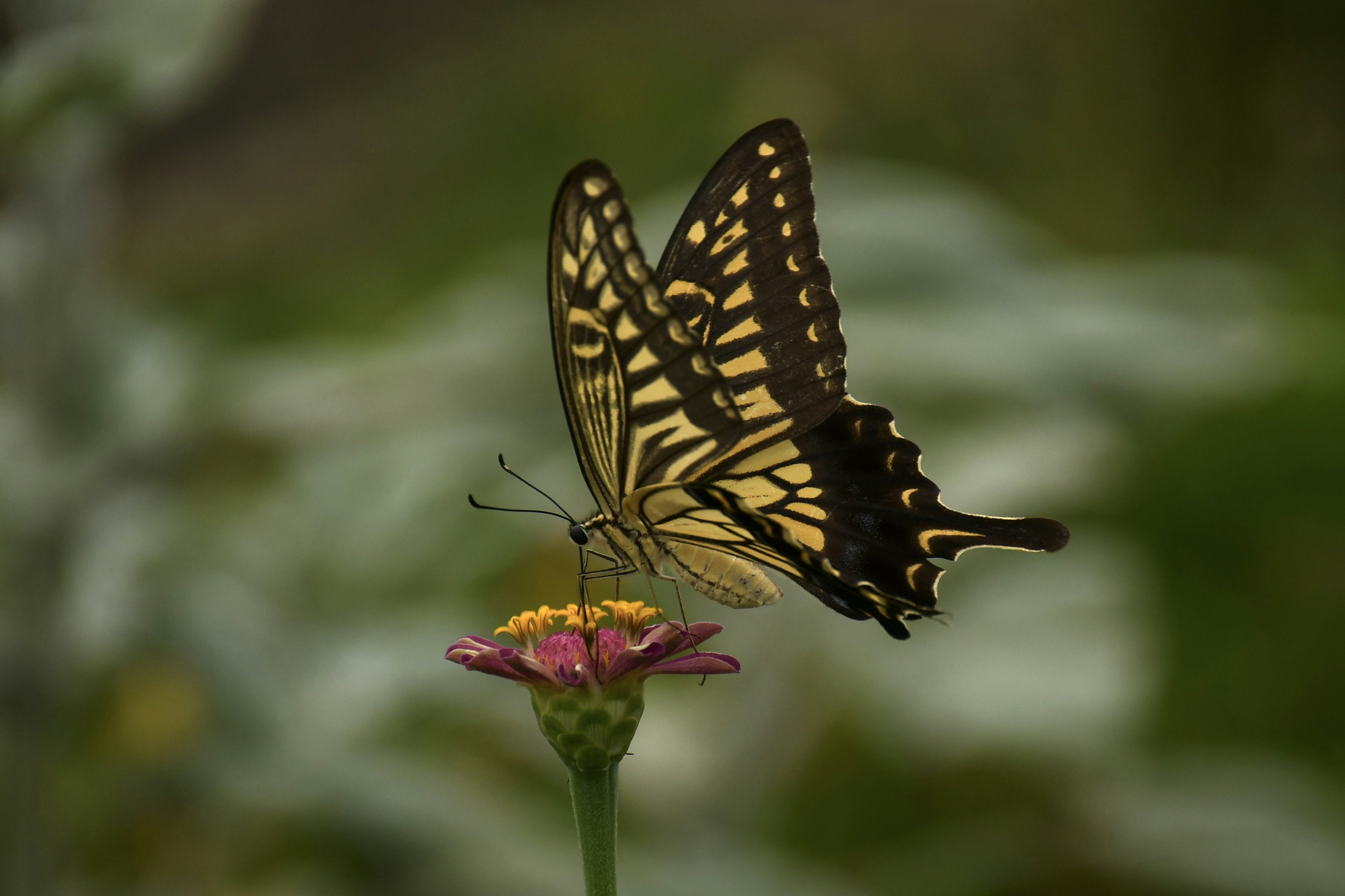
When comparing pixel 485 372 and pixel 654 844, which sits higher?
pixel 485 372

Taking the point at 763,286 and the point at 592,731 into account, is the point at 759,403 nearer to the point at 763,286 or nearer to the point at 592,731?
the point at 763,286

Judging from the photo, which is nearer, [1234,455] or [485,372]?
[485,372]

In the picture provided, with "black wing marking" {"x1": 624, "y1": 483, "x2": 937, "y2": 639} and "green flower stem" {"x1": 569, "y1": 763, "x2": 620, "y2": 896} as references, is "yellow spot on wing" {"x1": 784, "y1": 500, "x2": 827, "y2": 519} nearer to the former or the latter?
"black wing marking" {"x1": 624, "y1": 483, "x2": 937, "y2": 639}

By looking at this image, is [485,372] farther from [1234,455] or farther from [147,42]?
[1234,455]

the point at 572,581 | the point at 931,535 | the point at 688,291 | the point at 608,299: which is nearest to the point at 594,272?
the point at 608,299

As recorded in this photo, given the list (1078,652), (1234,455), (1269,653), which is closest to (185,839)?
(1078,652)

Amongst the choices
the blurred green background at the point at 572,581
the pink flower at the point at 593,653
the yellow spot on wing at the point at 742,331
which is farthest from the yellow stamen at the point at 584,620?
the blurred green background at the point at 572,581
